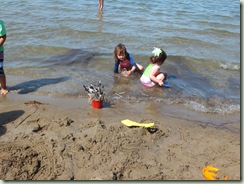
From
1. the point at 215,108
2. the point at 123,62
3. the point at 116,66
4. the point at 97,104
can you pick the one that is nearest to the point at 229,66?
the point at 215,108

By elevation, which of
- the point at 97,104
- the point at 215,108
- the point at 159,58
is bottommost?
the point at 215,108

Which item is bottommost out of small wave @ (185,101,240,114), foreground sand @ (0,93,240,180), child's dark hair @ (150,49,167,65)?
small wave @ (185,101,240,114)

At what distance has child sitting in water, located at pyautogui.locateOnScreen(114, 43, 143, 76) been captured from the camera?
19.6 feet

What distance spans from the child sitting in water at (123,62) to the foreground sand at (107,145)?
1.83m

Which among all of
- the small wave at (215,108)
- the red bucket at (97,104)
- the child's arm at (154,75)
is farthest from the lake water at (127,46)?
the red bucket at (97,104)

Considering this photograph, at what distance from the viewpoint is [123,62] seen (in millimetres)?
6121

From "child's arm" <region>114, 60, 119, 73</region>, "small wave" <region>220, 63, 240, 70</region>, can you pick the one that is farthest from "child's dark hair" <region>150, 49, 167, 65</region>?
"small wave" <region>220, 63, 240, 70</region>

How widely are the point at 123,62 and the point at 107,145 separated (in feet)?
10.1

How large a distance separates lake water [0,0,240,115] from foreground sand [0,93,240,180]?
2.26 feet

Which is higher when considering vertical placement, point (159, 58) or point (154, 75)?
point (159, 58)

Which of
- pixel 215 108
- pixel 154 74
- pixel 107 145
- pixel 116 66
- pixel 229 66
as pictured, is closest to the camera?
pixel 107 145

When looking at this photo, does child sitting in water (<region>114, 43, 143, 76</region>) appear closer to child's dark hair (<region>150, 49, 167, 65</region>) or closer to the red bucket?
child's dark hair (<region>150, 49, 167, 65</region>)

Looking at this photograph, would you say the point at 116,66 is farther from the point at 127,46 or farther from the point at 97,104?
the point at 97,104

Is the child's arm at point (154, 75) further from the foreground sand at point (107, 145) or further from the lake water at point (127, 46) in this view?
the foreground sand at point (107, 145)
